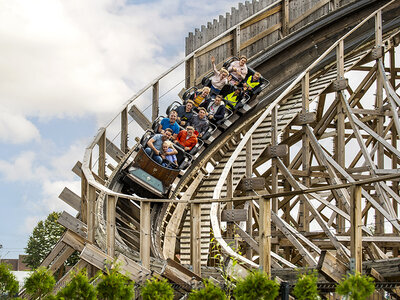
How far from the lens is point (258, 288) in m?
6.54

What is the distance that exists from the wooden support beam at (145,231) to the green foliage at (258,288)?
2653 mm

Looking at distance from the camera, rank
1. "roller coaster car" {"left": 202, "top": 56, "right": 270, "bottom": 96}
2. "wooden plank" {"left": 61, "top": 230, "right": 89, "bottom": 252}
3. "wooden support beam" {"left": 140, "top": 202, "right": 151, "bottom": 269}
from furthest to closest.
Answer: "roller coaster car" {"left": 202, "top": 56, "right": 270, "bottom": 96} < "wooden plank" {"left": 61, "top": 230, "right": 89, "bottom": 252} < "wooden support beam" {"left": 140, "top": 202, "right": 151, "bottom": 269}

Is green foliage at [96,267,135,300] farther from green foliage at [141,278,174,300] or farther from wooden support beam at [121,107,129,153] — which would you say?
wooden support beam at [121,107,129,153]

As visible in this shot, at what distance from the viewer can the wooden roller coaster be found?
909 centimetres

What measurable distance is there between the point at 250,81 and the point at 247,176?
2.86 m

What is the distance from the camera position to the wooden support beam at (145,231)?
9000 millimetres

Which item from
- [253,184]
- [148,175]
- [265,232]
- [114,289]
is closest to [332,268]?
[265,232]

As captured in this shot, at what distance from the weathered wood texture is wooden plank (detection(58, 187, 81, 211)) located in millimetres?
5318

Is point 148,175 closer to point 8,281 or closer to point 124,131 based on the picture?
point 124,131

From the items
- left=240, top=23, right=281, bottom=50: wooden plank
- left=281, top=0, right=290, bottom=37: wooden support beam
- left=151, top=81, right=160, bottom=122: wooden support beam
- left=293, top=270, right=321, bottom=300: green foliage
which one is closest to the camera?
left=293, top=270, right=321, bottom=300: green foliage

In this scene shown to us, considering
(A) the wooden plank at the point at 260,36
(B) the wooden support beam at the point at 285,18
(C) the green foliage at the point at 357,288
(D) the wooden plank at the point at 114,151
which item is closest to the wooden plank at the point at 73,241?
(D) the wooden plank at the point at 114,151

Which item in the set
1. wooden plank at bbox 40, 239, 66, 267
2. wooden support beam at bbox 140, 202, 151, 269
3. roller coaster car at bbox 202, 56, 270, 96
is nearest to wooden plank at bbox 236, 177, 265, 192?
roller coaster car at bbox 202, 56, 270, 96

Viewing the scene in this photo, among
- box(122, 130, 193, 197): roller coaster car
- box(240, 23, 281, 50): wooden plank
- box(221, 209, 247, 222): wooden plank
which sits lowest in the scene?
box(221, 209, 247, 222): wooden plank

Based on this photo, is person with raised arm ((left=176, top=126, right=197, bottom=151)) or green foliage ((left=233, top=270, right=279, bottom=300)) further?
person with raised arm ((left=176, top=126, right=197, bottom=151))
